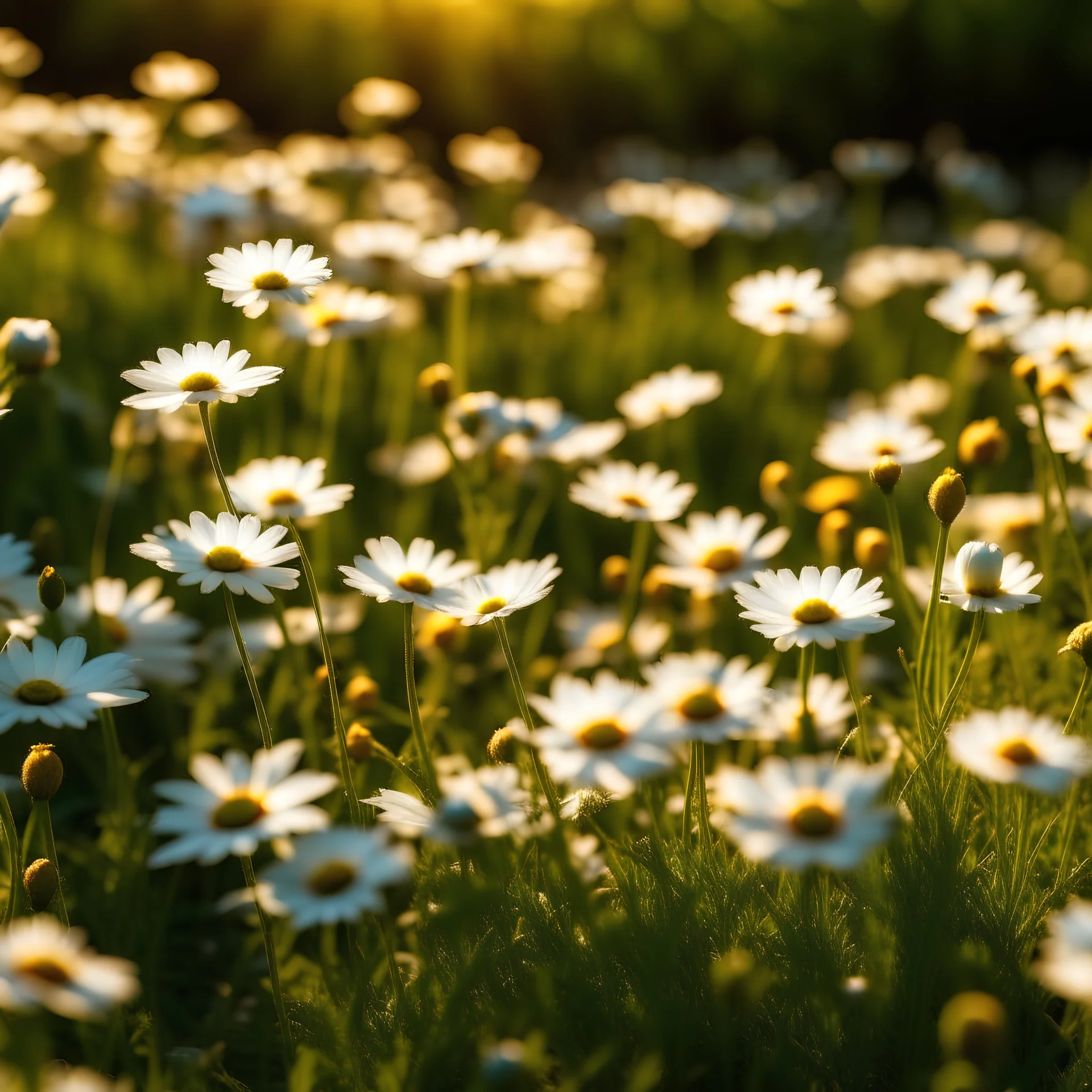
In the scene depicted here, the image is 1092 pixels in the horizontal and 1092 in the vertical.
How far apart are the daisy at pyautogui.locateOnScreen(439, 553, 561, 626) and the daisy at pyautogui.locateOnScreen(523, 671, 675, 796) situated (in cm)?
19

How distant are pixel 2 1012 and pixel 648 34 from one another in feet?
19.0

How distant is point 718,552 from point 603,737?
0.68 m

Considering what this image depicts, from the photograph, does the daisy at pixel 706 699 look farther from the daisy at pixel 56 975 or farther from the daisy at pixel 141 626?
the daisy at pixel 141 626

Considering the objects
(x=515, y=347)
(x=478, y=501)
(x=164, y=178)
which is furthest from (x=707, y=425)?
(x=164, y=178)

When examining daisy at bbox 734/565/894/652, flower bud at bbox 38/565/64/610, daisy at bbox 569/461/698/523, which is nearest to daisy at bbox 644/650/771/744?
daisy at bbox 734/565/894/652

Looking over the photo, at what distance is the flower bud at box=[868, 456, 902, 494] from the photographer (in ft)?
4.41

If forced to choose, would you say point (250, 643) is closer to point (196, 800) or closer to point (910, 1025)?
point (196, 800)

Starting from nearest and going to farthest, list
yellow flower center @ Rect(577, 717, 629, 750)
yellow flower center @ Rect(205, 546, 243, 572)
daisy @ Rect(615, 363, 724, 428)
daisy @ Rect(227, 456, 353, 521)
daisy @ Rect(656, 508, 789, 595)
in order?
yellow flower center @ Rect(577, 717, 629, 750)
yellow flower center @ Rect(205, 546, 243, 572)
daisy @ Rect(227, 456, 353, 521)
daisy @ Rect(656, 508, 789, 595)
daisy @ Rect(615, 363, 724, 428)

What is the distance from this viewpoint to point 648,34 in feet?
19.5

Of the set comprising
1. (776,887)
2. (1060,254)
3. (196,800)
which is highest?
(196,800)

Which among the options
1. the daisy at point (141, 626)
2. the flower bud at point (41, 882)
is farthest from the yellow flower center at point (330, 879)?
the daisy at point (141, 626)

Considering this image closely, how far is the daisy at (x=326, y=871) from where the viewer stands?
2.89ft

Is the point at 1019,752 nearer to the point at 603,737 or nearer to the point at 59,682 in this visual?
the point at 603,737

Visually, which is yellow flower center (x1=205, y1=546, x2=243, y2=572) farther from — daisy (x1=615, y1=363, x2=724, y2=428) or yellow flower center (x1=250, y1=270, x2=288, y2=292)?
daisy (x1=615, y1=363, x2=724, y2=428)
